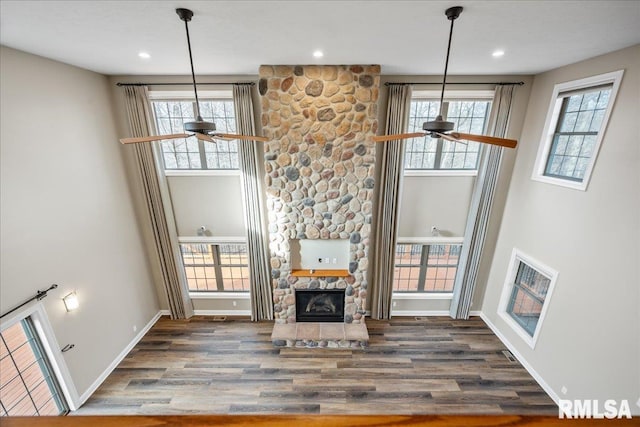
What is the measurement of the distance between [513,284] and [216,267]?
20.0 feet

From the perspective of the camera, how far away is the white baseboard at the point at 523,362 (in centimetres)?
434

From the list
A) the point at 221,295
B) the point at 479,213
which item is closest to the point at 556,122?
the point at 479,213

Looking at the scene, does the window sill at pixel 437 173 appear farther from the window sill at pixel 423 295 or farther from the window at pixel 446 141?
the window sill at pixel 423 295

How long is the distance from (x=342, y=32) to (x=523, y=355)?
602 centimetres

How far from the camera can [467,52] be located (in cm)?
366

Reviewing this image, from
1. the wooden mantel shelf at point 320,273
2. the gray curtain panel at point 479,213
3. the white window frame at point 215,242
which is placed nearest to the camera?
the gray curtain panel at point 479,213

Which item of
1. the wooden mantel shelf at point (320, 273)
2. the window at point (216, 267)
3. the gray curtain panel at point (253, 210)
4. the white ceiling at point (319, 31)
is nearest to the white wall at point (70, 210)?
the white ceiling at point (319, 31)

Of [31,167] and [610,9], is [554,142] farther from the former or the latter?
[31,167]

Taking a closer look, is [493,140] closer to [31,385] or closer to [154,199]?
[154,199]

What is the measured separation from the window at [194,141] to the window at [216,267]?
1715 mm

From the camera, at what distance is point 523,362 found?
16.2 ft

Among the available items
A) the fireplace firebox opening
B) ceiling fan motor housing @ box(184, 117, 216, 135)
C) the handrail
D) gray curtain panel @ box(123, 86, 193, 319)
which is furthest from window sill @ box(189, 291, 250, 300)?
ceiling fan motor housing @ box(184, 117, 216, 135)

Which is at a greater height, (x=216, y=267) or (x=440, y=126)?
(x=440, y=126)

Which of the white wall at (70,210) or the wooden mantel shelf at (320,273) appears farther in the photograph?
the wooden mantel shelf at (320,273)
